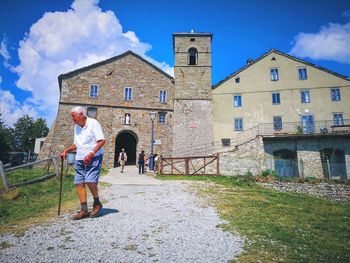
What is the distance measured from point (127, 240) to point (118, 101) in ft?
70.4

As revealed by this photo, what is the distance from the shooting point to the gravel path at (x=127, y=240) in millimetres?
2986

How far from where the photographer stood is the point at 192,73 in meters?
25.9

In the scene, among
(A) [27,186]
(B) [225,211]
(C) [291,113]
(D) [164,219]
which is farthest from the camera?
(C) [291,113]

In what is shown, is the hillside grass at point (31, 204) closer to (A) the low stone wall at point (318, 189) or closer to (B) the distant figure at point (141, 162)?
(B) the distant figure at point (141, 162)

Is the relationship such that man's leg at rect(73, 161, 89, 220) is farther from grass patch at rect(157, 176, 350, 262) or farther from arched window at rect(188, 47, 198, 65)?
arched window at rect(188, 47, 198, 65)

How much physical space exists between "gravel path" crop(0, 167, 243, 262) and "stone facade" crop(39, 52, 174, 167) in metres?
18.5

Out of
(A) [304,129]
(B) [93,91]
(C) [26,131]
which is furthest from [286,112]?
(C) [26,131]

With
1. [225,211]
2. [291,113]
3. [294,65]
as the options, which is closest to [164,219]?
[225,211]

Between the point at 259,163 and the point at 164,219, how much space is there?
16928 mm

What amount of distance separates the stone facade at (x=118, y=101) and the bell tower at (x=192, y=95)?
990mm

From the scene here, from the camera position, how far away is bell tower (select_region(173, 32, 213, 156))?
23.8 meters

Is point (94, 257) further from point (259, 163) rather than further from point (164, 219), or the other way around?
point (259, 163)

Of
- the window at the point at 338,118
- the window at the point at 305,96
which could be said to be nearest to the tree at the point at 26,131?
the window at the point at 305,96

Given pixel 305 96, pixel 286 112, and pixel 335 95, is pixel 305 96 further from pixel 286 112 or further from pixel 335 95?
pixel 335 95
